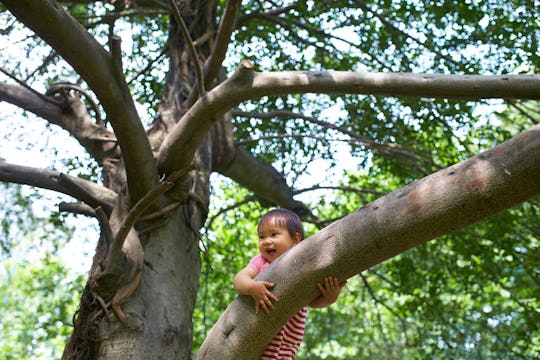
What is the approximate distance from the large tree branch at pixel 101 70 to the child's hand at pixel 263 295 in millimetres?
1405

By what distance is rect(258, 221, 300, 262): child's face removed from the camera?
3102 mm

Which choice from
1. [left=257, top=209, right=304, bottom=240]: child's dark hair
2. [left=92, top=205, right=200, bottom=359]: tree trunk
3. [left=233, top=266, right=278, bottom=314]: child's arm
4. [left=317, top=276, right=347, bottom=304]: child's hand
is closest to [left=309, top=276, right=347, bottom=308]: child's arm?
[left=317, top=276, right=347, bottom=304]: child's hand

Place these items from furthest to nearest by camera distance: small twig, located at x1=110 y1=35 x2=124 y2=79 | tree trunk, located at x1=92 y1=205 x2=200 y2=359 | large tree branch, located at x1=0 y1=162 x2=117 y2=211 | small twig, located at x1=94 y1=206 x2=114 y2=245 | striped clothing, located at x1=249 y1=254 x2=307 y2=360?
large tree branch, located at x1=0 y1=162 x2=117 y2=211 → tree trunk, located at x1=92 y1=205 x2=200 y2=359 → small twig, located at x1=110 y1=35 x2=124 y2=79 → small twig, located at x1=94 y1=206 x2=114 y2=245 → striped clothing, located at x1=249 y1=254 x2=307 y2=360

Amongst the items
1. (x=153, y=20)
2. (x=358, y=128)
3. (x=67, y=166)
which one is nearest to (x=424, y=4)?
(x=358, y=128)

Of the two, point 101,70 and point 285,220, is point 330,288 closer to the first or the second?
point 285,220

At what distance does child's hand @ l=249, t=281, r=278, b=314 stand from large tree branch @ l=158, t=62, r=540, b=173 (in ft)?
4.13

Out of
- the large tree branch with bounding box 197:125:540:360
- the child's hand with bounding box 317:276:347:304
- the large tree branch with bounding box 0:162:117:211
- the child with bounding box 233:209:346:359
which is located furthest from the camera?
the large tree branch with bounding box 0:162:117:211

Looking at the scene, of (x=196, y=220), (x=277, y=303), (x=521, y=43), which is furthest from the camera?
(x=521, y=43)

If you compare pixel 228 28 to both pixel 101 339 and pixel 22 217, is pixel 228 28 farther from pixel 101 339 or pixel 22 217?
pixel 22 217

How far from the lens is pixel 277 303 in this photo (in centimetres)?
242

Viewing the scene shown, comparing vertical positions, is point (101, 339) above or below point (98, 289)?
below

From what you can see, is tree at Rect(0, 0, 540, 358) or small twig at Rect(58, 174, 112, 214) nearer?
tree at Rect(0, 0, 540, 358)

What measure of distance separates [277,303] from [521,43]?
16.1ft

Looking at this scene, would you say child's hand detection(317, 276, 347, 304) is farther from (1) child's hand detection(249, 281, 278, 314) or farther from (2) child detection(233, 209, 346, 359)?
(2) child detection(233, 209, 346, 359)
